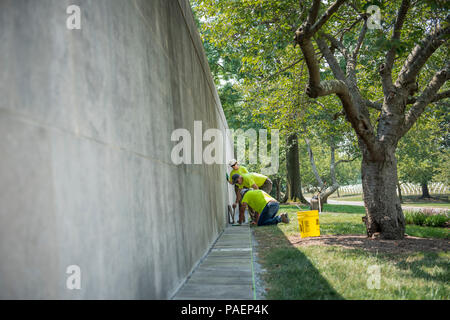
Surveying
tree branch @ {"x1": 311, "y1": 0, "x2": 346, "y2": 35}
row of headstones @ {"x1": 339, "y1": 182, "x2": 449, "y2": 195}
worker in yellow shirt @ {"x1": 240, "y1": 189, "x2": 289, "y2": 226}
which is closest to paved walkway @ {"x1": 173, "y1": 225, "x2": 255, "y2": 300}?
worker in yellow shirt @ {"x1": 240, "y1": 189, "x2": 289, "y2": 226}

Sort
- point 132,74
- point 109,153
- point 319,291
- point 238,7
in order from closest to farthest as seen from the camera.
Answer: point 109,153 → point 132,74 → point 319,291 → point 238,7

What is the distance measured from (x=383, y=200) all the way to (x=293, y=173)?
14477mm

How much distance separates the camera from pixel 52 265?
4.57 ft

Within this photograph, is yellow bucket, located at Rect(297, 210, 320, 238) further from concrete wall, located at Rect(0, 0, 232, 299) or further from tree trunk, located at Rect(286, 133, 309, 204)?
tree trunk, located at Rect(286, 133, 309, 204)

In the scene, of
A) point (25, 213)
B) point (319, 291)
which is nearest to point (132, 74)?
point (25, 213)

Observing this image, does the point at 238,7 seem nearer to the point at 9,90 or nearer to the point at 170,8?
the point at 170,8

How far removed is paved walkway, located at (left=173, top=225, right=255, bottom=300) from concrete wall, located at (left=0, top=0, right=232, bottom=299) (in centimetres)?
27

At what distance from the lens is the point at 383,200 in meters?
6.45

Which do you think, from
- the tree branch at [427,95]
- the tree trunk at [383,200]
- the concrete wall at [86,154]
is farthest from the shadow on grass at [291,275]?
the tree branch at [427,95]

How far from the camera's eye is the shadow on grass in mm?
3280

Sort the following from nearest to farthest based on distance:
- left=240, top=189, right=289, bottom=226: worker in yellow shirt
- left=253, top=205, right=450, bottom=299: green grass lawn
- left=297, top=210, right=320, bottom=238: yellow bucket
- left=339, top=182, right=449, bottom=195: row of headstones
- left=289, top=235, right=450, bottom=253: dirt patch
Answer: left=253, top=205, right=450, bottom=299: green grass lawn → left=289, top=235, right=450, bottom=253: dirt patch → left=297, top=210, right=320, bottom=238: yellow bucket → left=240, top=189, right=289, bottom=226: worker in yellow shirt → left=339, top=182, right=449, bottom=195: row of headstones

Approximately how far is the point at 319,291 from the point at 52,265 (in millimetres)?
2734

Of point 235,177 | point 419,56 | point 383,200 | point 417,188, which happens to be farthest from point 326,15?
point 417,188

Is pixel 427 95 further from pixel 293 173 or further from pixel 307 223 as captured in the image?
pixel 293 173
